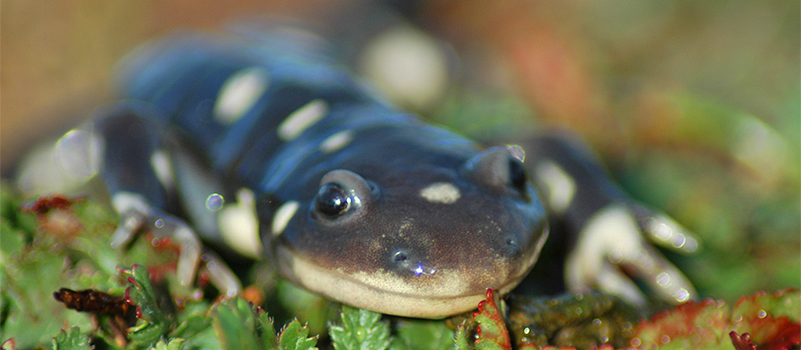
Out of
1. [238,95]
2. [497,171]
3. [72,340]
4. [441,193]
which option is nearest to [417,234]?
[441,193]

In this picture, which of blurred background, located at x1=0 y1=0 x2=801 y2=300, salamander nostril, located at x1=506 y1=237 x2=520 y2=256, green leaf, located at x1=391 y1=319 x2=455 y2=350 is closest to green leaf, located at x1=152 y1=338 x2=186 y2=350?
green leaf, located at x1=391 y1=319 x2=455 y2=350

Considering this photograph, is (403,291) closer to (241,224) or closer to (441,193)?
(441,193)

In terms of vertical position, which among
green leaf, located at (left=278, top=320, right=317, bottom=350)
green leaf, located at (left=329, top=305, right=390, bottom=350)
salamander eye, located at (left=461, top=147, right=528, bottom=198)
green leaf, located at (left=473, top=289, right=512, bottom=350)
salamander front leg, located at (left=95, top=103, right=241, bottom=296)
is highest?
salamander eye, located at (left=461, top=147, right=528, bottom=198)

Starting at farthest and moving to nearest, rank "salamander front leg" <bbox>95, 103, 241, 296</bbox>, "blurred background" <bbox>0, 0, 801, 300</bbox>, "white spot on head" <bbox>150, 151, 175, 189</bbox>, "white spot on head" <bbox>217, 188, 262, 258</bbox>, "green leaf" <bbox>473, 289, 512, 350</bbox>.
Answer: "blurred background" <bbox>0, 0, 801, 300</bbox>, "white spot on head" <bbox>150, 151, 175, 189</bbox>, "white spot on head" <bbox>217, 188, 262, 258</bbox>, "salamander front leg" <bbox>95, 103, 241, 296</bbox>, "green leaf" <bbox>473, 289, 512, 350</bbox>

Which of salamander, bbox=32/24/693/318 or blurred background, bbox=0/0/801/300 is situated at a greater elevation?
salamander, bbox=32/24/693/318

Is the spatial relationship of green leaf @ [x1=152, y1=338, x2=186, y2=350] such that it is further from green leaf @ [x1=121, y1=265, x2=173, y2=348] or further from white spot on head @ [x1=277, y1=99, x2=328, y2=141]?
white spot on head @ [x1=277, y1=99, x2=328, y2=141]

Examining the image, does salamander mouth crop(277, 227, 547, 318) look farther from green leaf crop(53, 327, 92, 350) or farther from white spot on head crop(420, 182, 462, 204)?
green leaf crop(53, 327, 92, 350)

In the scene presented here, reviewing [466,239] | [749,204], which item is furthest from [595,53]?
[466,239]

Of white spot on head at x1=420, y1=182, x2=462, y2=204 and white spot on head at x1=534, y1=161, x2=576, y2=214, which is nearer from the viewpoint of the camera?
white spot on head at x1=420, y1=182, x2=462, y2=204

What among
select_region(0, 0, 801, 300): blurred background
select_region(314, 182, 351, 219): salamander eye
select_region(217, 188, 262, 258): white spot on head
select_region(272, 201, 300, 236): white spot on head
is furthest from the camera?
select_region(0, 0, 801, 300): blurred background
